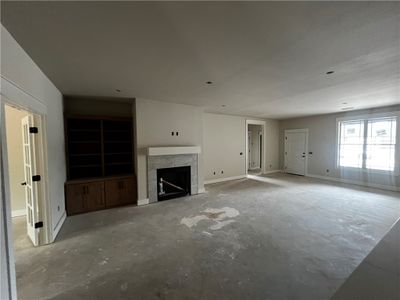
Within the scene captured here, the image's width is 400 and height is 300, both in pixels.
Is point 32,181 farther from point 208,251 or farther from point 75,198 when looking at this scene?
point 208,251

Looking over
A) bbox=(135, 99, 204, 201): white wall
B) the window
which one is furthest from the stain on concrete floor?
the window

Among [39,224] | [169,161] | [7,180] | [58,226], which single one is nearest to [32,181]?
[39,224]

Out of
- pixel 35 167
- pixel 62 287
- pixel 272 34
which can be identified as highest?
pixel 272 34

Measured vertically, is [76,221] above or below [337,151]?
below

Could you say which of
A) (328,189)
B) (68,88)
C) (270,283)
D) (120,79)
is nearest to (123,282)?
(270,283)

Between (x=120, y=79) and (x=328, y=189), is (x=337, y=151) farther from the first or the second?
(x=120, y=79)

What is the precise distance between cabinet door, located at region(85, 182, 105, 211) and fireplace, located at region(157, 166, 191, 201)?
1.27 meters

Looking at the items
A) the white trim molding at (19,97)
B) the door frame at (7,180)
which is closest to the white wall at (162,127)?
the white trim molding at (19,97)

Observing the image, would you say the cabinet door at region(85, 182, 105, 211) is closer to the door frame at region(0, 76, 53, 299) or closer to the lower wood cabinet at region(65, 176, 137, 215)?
the lower wood cabinet at region(65, 176, 137, 215)

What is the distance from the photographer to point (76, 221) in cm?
341

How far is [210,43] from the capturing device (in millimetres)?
1910

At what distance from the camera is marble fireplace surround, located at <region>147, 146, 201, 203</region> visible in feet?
14.3

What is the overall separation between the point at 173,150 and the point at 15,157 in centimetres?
315

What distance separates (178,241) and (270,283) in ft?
4.37
